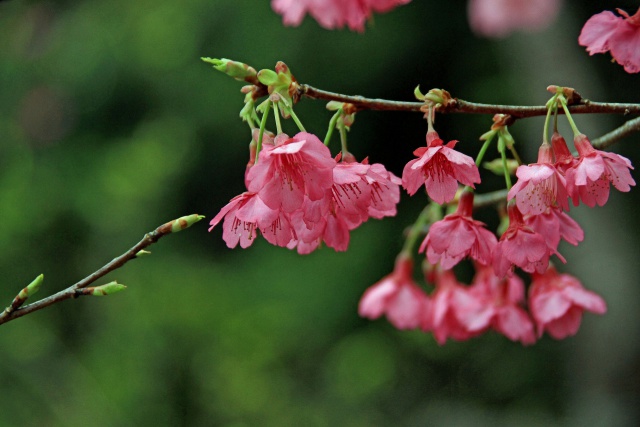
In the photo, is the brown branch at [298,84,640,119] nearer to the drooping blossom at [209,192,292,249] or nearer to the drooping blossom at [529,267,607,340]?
the drooping blossom at [209,192,292,249]

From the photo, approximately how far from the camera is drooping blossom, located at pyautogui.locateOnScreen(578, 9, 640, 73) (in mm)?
908

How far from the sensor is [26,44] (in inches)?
145

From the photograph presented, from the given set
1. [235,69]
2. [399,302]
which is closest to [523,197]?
[235,69]

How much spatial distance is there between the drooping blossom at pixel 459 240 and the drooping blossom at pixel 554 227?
2.1 inches

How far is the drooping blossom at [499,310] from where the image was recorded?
1.35 m

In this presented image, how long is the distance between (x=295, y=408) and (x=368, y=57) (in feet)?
5.67

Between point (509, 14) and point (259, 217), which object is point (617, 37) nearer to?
point (259, 217)

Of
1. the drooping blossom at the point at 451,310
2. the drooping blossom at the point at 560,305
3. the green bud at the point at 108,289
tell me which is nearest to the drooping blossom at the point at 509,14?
the drooping blossom at the point at 451,310

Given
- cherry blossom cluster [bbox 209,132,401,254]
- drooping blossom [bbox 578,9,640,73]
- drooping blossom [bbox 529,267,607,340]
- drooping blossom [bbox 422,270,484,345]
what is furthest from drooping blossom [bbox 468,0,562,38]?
cherry blossom cluster [bbox 209,132,401,254]

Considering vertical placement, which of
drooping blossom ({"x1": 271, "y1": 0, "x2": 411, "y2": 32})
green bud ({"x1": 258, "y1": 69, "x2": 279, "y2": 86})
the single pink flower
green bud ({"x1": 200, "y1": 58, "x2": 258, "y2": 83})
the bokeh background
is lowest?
the bokeh background

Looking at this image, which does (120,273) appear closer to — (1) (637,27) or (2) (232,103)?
(2) (232,103)

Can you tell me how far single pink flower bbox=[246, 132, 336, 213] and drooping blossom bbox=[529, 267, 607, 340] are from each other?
66cm

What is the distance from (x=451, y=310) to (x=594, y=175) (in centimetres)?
72

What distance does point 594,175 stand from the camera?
801 millimetres
